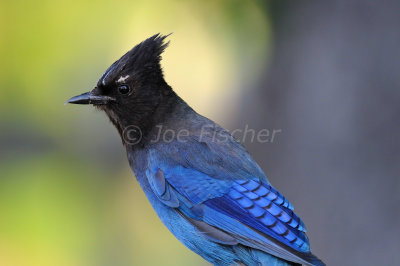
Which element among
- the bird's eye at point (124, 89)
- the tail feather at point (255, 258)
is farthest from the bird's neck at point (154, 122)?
the tail feather at point (255, 258)

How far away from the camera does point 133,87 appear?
115 inches

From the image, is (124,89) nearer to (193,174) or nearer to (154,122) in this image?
(154,122)

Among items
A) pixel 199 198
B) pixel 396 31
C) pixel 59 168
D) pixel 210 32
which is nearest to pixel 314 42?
pixel 396 31

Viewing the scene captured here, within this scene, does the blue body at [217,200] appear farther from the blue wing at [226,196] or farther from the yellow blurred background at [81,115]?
the yellow blurred background at [81,115]

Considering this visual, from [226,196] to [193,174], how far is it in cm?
21

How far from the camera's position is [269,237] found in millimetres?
2459

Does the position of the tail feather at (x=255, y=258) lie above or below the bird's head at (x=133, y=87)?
below

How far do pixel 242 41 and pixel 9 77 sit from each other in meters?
2.00

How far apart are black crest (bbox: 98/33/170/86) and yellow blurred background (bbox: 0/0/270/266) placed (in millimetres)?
1840

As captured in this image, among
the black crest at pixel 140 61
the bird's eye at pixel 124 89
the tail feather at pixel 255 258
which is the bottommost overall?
the tail feather at pixel 255 258

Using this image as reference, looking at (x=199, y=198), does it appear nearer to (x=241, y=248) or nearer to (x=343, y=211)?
(x=241, y=248)

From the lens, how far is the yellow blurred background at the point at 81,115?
4.92 metres
